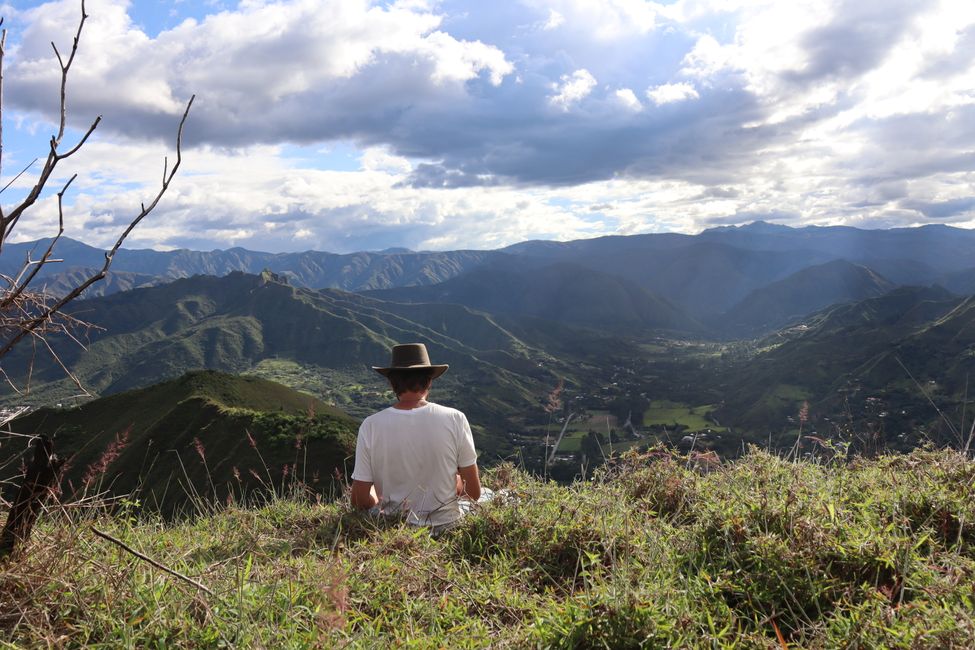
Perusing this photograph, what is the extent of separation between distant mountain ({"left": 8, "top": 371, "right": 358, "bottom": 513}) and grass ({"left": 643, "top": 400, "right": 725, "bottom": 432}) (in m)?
63.1

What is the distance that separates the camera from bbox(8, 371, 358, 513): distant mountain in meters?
32.8

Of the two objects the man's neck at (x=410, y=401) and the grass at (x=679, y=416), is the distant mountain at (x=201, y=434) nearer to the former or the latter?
the man's neck at (x=410, y=401)

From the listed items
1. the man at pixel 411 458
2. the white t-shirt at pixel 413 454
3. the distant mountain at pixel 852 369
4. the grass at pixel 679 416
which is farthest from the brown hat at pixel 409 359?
the grass at pixel 679 416

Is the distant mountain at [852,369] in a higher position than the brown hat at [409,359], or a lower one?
lower

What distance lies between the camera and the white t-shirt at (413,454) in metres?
5.16

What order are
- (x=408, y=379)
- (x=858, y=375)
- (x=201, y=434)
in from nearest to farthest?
(x=408, y=379), (x=201, y=434), (x=858, y=375)

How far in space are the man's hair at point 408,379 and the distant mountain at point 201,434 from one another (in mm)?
17833

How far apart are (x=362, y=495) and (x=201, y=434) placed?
46103 millimetres

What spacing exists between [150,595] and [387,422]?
2497 millimetres

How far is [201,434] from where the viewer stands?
4428 centimetres

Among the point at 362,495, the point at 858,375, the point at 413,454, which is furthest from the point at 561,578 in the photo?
the point at 858,375

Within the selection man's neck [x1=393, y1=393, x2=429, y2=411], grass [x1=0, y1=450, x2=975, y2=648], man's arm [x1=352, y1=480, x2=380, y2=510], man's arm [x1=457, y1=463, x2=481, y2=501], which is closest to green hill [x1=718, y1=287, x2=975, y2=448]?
grass [x1=0, y1=450, x2=975, y2=648]

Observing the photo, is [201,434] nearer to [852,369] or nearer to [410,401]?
[410,401]

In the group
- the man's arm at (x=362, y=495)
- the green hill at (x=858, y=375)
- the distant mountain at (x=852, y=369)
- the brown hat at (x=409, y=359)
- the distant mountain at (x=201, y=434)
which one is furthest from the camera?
the distant mountain at (x=852, y=369)
